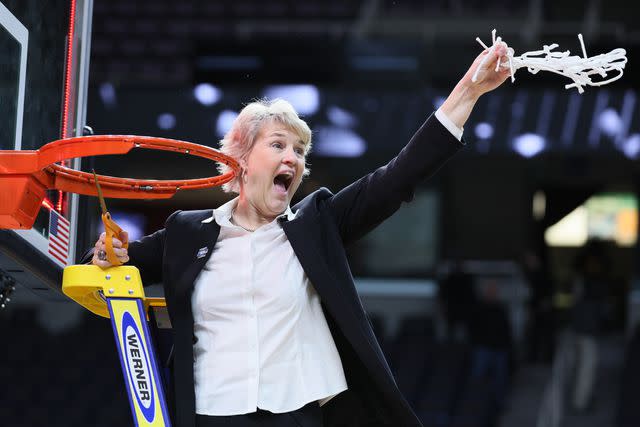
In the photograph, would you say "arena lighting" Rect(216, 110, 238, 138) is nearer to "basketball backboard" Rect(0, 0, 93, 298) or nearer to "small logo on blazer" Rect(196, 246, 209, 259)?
"basketball backboard" Rect(0, 0, 93, 298)

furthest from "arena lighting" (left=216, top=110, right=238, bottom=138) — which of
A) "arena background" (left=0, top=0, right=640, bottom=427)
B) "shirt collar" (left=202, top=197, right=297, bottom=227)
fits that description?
"shirt collar" (left=202, top=197, right=297, bottom=227)

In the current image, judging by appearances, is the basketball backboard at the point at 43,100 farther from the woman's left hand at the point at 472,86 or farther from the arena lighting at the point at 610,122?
the arena lighting at the point at 610,122

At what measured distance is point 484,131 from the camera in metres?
11.2

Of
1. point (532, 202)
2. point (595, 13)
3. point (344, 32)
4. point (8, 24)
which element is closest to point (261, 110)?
point (8, 24)

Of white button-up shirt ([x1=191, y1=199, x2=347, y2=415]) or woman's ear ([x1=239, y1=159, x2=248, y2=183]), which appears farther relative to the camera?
woman's ear ([x1=239, y1=159, x2=248, y2=183])

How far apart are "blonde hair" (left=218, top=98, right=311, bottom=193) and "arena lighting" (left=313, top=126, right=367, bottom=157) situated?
28.0 ft

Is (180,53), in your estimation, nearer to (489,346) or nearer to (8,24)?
(489,346)

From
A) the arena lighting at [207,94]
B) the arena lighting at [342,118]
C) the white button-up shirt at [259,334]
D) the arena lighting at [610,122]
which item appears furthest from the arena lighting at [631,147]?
the white button-up shirt at [259,334]

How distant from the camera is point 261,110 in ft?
9.25

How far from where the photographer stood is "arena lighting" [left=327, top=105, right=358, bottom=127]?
455 inches

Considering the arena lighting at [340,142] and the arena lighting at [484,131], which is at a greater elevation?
the arena lighting at [484,131]

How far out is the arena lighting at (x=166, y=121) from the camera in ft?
36.9

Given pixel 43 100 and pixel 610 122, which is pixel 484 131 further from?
pixel 43 100

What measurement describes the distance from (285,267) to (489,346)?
27.6 ft
